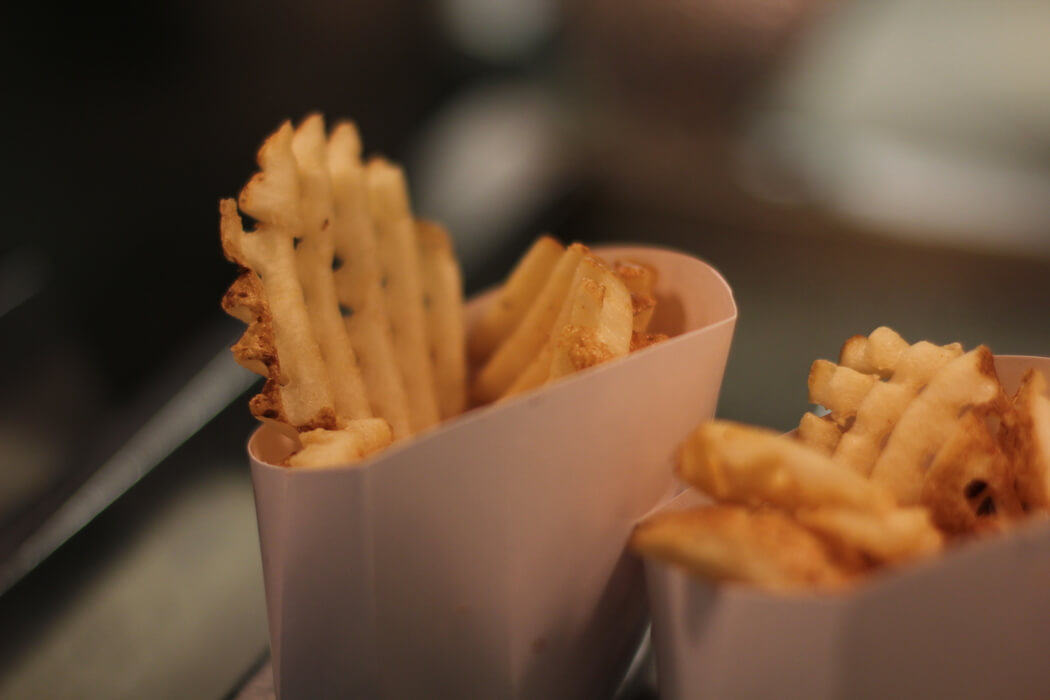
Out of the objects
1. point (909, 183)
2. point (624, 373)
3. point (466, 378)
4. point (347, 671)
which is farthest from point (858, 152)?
point (347, 671)

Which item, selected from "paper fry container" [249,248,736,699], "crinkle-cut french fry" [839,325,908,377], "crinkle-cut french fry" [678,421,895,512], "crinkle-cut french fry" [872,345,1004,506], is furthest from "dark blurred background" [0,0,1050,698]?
"crinkle-cut french fry" [678,421,895,512]

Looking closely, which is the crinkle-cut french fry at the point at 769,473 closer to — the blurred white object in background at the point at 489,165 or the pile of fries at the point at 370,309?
the pile of fries at the point at 370,309

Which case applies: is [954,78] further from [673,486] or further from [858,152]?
[673,486]

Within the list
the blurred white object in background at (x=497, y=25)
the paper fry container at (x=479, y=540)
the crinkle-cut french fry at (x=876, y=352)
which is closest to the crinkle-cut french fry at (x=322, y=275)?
the paper fry container at (x=479, y=540)

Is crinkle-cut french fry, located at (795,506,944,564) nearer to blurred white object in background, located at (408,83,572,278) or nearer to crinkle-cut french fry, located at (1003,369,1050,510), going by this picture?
crinkle-cut french fry, located at (1003,369,1050,510)

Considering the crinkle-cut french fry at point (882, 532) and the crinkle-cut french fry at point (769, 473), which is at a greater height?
the crinkle-cut french fry at point (769, 473)

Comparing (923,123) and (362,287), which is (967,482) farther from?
(923,123)

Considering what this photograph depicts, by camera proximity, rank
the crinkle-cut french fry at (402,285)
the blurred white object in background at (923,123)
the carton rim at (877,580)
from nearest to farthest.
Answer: the carton rim at (877,580), the crinkle-cut french fry at (402,285), the blurred white object in background at (923,123)
